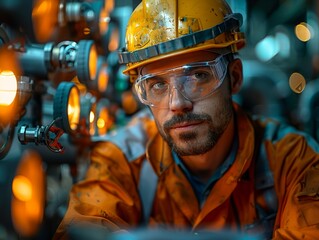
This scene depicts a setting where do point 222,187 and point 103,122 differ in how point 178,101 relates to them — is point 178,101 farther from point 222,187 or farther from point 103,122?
point 103,122

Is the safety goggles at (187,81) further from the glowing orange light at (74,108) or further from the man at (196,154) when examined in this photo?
the glowing orange light at (74,108)

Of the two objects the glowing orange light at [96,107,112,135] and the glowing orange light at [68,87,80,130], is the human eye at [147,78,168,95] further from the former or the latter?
the glowing orange light at [96,107,112,135]

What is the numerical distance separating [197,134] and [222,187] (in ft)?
0.98

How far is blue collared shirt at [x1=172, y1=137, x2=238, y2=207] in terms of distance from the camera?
2.31 m

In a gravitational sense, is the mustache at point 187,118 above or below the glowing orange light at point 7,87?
below

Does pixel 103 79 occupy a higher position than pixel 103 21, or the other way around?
pixel 103 21

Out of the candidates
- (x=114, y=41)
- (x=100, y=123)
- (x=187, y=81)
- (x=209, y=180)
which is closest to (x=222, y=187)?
(x=209, y=180)

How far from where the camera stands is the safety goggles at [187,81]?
81.4 inches

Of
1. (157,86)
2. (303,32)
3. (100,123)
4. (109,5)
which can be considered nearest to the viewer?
(157,86)

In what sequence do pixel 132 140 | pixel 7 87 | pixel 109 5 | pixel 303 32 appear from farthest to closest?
pixel 303 32
pixel 109 5
pixel 132 140
pixel 7 87

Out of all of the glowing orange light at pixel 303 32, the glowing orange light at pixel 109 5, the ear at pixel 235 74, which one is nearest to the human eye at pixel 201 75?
the ear at pixel 235 74

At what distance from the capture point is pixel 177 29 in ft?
6.82

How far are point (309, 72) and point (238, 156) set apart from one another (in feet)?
8.84

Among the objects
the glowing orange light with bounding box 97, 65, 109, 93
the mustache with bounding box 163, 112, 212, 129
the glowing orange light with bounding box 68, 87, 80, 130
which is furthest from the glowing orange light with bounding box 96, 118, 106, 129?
the mustache with bounding box 163, 112, 212, 129
